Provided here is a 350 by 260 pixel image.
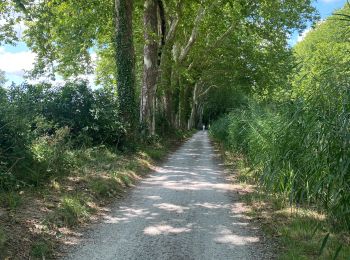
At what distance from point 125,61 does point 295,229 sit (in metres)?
10.1

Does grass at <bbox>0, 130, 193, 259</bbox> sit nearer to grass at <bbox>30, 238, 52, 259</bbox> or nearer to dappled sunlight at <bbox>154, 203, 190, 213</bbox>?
grass at <bbox>30, 238, 52, 259</bbox>

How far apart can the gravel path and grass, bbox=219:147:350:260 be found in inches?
11.2

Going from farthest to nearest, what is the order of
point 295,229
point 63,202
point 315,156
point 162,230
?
1. point 63,202
2. point 162,230
3. point 295,229
4. point 315,156

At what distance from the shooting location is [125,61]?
46.9ft

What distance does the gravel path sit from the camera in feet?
17.0

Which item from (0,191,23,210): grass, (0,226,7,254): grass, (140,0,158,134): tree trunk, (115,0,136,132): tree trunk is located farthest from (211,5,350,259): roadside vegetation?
(140,0,158,134): tree trunk

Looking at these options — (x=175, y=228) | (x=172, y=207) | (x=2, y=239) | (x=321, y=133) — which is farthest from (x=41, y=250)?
(x=321, y=133)

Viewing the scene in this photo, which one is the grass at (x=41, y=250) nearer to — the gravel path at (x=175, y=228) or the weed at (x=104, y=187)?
the gravel path at (x=175, y=228)

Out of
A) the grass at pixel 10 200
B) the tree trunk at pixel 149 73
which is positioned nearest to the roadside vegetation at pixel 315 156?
the grass at pixel 10 200

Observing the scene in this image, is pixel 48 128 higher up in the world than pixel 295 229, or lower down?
higher up

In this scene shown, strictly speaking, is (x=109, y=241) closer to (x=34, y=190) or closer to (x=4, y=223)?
(x=4, y=223)

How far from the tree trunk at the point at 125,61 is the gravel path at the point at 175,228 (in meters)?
5.20

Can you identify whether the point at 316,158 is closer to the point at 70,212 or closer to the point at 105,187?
the point at 70,212

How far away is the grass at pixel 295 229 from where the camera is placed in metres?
4.86
